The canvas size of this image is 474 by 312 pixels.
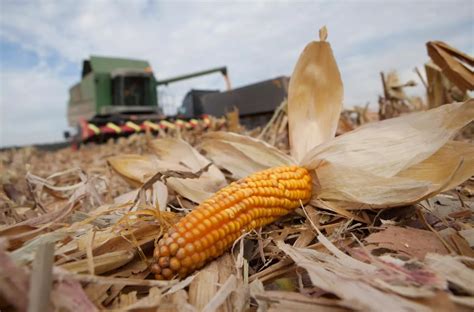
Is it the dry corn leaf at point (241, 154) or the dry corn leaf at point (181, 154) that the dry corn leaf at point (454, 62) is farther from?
the dry corn leaf at point (181, 154)

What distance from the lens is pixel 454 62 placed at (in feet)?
6.45

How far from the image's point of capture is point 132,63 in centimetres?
1700

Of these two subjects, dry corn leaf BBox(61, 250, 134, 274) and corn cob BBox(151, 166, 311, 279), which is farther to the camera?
corn cob BBox(151, 166, 311, 279)

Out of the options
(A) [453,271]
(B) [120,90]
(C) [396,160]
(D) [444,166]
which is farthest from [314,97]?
(B) [120,90]

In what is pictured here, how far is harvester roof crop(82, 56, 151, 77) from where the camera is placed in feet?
49.6

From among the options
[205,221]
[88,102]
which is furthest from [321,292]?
[88,102]

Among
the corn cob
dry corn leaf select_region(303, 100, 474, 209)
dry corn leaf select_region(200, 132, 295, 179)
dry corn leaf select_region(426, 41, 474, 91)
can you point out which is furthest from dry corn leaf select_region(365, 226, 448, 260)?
dry corn leaf select_region(426, 41, 474, 91)

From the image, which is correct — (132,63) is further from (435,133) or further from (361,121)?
(435,133)

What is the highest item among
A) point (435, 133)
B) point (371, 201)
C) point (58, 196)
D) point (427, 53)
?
point (427, 53)

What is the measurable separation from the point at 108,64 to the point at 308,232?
16185 mm

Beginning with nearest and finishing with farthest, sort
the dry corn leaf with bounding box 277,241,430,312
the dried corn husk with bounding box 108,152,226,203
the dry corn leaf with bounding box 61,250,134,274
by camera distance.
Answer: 1. the dry corn leaf with bounding box 277,241,430,312
2. the dry corn leaf with bounding box 61,250,134,274
3. the dried corn husk with bounding box 108,152,226,203

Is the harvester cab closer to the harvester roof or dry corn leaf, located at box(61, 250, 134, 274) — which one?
the harvester roof

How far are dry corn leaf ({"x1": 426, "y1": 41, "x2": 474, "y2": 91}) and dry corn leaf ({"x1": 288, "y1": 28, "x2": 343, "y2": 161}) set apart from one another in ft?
2.60

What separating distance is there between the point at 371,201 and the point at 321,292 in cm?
48
